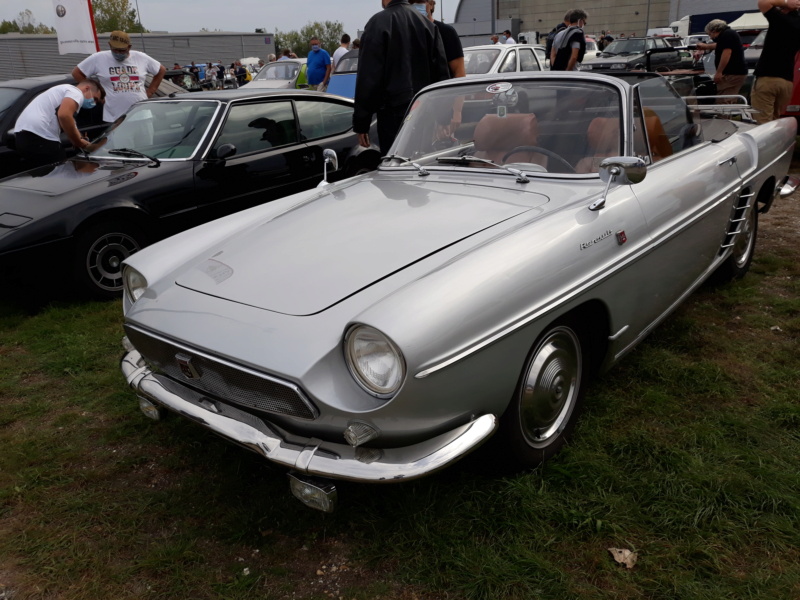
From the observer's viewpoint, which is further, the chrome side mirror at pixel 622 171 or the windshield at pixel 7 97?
the windshield at pixel 7 97

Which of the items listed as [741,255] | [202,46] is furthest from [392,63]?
[202,46]

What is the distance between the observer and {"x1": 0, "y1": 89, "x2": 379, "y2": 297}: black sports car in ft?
14.6

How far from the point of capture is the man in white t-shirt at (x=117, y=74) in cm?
661

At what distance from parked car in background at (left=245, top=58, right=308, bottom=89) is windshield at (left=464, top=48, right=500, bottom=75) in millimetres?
5427

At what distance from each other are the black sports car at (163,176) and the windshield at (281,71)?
9381 millimetres

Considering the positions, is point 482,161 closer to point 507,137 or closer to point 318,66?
point 507,137

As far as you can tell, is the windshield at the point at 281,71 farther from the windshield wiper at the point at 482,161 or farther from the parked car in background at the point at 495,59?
the windshield wiper at the point at 482,161

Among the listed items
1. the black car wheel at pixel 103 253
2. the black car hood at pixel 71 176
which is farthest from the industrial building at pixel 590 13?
the black car wheel at pixel 103 253

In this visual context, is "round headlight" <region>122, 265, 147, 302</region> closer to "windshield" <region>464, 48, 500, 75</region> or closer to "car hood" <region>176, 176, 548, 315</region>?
"car hood" <region>176, 176, 548, 315</region>

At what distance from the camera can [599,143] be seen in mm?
3039

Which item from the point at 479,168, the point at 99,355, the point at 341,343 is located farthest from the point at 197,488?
the point at 479,168

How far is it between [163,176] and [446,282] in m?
3.58

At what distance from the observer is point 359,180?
3.57 metres

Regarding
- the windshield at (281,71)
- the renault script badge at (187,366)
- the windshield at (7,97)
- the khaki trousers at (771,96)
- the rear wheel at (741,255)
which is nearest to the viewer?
the renault script badge at (187,366)
